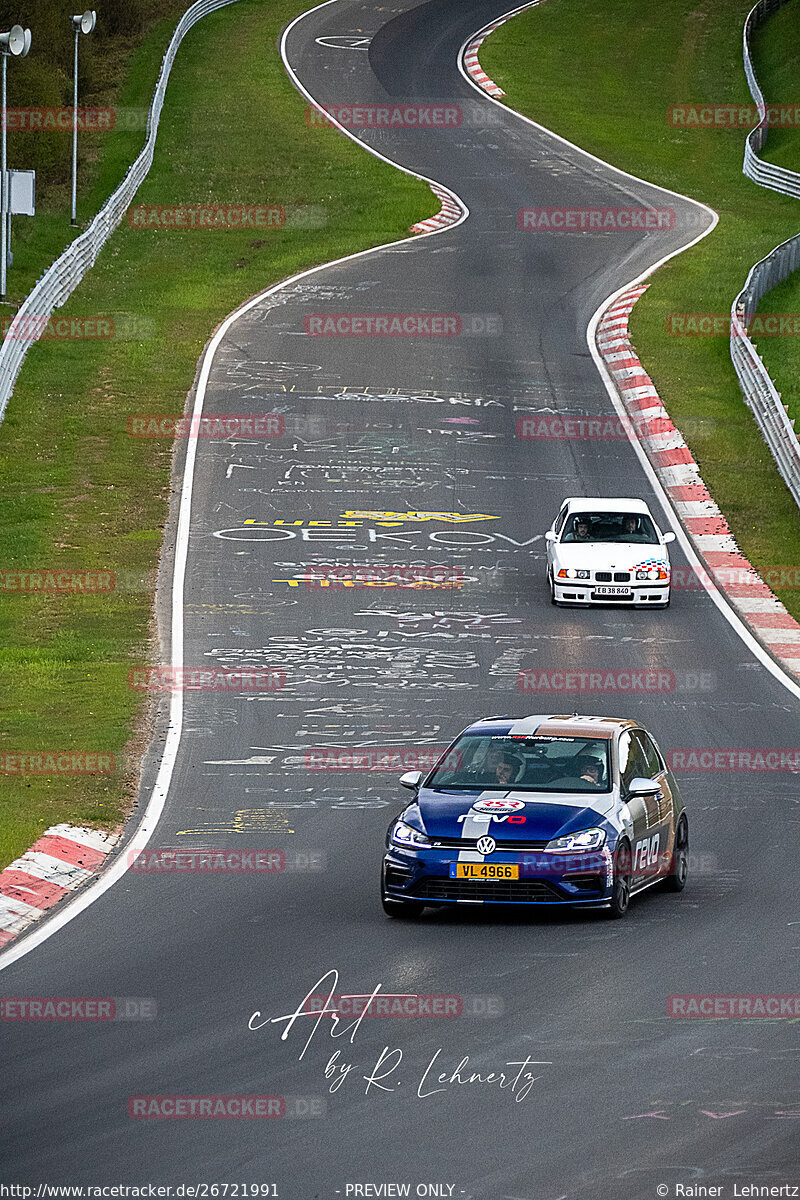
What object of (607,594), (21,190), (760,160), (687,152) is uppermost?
(21,190)

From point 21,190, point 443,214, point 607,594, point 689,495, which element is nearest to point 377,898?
point 607,594

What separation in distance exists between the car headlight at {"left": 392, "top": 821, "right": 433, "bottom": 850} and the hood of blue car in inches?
2.1

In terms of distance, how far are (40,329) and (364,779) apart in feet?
85.7

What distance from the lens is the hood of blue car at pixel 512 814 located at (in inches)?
505

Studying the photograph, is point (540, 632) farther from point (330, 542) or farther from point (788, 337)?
point (788, 337)

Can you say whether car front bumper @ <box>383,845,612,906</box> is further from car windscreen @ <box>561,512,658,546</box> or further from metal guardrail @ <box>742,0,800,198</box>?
metal guardrail @ <box>742,0,800,198</box>

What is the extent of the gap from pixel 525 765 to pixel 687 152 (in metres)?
55.3

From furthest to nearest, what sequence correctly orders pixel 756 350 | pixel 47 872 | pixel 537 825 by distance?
pixel 756 350, pixel 47 872, pixel 537 825

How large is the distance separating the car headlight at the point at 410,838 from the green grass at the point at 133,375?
132 inches

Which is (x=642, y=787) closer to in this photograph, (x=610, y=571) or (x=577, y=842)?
(x=577, y=842)

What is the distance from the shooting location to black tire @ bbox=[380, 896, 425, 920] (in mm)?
12859

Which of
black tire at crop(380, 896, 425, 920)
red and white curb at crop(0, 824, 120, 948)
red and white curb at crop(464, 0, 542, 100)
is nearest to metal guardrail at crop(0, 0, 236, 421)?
red and white curb at crop(464, 0, 542, 100)

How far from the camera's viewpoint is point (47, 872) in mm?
14266

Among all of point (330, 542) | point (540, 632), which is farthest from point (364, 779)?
point (330, 542)
